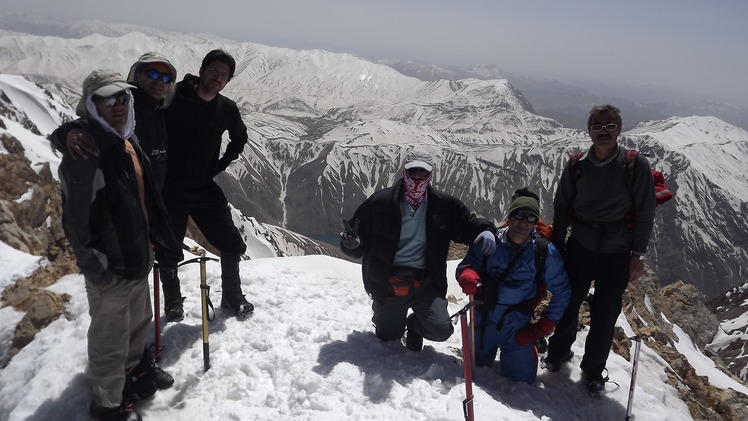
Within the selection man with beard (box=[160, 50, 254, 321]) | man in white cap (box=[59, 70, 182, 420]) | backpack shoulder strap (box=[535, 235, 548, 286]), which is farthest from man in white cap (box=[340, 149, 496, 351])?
man in white cap (box=[59, 70, 182, 420])

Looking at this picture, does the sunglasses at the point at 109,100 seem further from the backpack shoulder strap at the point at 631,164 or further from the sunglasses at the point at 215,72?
the backpack shoulder strap at the point at 631,164

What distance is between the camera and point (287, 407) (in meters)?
5.73

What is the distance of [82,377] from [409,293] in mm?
4633

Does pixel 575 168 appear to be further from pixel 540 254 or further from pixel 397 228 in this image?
pixel 397 228

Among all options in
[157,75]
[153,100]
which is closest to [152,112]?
[153,100]

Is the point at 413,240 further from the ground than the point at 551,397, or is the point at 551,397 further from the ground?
the point at 413,240

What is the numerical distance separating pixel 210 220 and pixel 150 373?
2.44m

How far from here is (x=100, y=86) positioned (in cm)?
432

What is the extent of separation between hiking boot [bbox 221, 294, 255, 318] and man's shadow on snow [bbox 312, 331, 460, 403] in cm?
160

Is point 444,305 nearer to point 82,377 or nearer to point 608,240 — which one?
point 608,240

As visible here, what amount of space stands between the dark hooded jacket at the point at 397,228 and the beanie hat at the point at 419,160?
399 millimetres

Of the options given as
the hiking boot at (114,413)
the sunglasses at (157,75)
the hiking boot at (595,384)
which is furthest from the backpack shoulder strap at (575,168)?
the hiking boot at (114,413)

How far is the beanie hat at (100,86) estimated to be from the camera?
429cm

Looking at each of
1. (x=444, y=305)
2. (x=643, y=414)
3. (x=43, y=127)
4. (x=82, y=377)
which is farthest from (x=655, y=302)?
(x=43, y=127)
